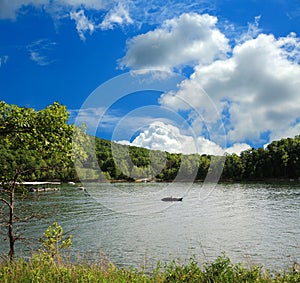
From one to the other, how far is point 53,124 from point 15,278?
10.8ft

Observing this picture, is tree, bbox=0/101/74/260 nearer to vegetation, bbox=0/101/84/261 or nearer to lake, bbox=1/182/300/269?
vegetation, bbox=0/101/84/261

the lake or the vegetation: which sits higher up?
the vegetation

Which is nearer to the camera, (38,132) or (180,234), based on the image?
(38,132)

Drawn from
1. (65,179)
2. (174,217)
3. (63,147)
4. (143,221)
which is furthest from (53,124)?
(65,179)

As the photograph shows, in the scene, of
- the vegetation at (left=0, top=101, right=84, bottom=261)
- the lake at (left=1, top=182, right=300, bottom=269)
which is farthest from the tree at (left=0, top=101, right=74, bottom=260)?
A: the lake at (left=1, top=182, right=300, bottom=269)

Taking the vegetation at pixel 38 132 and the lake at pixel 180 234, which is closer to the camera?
the vegetation at pixel 38 132

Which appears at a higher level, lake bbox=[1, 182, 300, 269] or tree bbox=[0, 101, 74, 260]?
tree bbox=[0, 101, 74, 260]

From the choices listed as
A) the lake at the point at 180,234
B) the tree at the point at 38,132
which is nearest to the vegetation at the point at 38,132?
the tree at the point at 38,132

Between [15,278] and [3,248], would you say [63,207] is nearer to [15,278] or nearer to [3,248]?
[3,248]

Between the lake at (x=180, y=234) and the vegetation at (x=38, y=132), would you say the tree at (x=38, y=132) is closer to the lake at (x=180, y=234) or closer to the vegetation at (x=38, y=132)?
the vegetation at (x=38, y=132)

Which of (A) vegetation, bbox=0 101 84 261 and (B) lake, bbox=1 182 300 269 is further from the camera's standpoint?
(B) lake, bbox=1 182 300 269

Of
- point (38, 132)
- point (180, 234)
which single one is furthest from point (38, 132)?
point (180, 234)

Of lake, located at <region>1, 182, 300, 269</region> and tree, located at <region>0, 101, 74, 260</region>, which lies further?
lake, located at <region>1, 182, 300, 269</region>

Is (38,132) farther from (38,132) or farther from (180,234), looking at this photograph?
→ (180,234)
